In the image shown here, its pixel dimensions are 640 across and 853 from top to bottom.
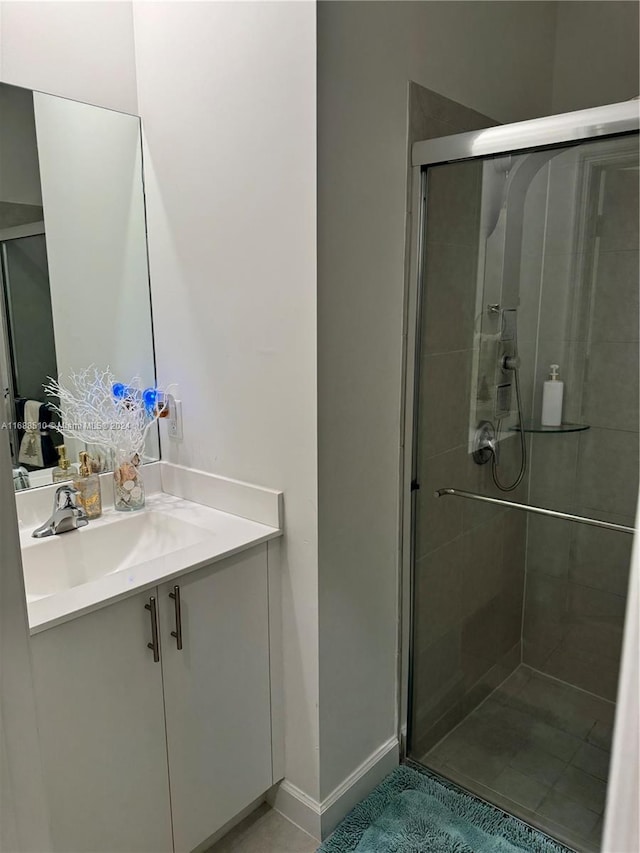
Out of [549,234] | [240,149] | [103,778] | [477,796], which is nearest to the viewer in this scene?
[103,778]

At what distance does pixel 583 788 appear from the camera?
6.19ft

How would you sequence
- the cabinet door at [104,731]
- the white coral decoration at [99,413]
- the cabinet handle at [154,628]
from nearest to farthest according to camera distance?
the cabinet door at [104,731]
the cabinet handle at [154,628]
the white coral decoration at [99,413]

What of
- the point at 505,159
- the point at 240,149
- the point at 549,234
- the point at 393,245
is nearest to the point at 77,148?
the point at 240,149

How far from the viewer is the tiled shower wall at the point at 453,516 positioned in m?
1.78

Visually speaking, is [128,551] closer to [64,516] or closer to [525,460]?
[64,516]

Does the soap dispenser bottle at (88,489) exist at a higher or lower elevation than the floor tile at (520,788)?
higher

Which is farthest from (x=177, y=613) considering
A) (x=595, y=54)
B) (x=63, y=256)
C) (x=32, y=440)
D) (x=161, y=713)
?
(x=595, y=54)

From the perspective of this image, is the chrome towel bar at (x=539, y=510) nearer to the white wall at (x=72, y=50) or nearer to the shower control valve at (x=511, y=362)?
the shower control valve at (x=511, y=362)

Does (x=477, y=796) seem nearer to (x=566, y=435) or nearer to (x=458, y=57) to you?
(x=566, y=435)

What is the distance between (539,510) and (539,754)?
0.78 meters

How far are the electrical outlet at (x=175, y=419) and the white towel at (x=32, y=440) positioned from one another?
377 millimetres

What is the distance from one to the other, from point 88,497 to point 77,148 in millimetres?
962

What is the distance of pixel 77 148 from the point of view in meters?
1.76

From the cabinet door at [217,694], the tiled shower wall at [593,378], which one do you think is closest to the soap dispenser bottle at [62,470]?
the cabinet door at [217,694]
